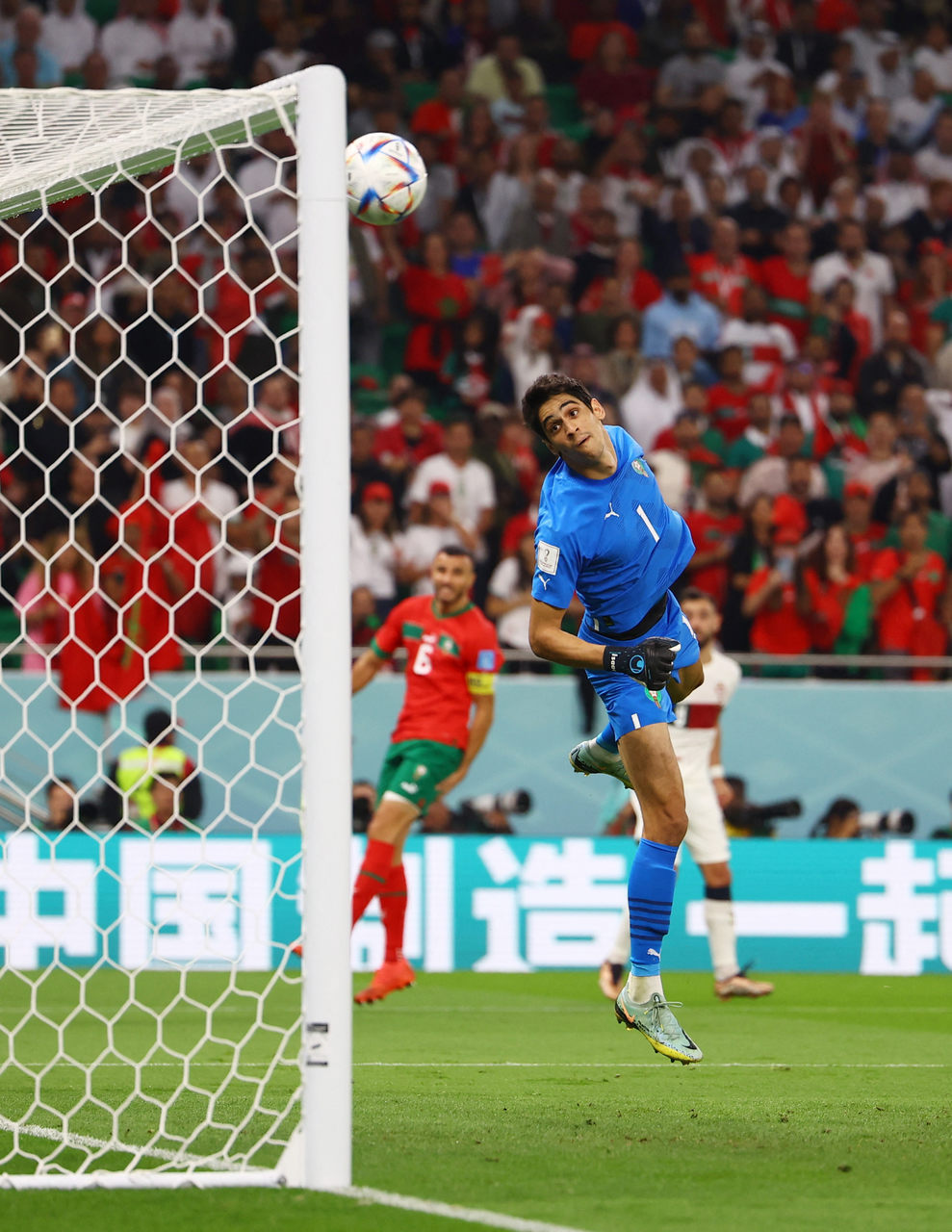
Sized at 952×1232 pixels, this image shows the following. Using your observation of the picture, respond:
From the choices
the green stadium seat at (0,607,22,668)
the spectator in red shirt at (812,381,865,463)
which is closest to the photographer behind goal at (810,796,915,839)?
the spectator in red shirt at (812,381,865,463)

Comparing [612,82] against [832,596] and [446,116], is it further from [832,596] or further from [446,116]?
[832,596]

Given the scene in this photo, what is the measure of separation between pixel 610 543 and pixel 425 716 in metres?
3.96

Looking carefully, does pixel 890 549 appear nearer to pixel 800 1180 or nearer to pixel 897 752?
pixel 897 752

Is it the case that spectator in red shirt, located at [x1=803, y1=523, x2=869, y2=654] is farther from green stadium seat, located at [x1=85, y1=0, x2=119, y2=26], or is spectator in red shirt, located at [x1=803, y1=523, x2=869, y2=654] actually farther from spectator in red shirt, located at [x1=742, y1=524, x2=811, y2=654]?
green stadium seat, located at [x1=85, y1=0, x2=119, y2=26]

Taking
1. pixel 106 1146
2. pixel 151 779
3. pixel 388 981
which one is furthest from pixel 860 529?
pixel 106 1146

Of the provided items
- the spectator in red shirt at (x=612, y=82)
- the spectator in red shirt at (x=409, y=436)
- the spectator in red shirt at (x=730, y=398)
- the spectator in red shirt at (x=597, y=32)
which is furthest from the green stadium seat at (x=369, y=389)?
the spectator in red shirt at (x=597, y=32)

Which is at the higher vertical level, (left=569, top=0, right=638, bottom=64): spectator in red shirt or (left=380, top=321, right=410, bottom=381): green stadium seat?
(left=569, top=0, right=638, bottom=64): spectator in red shirt

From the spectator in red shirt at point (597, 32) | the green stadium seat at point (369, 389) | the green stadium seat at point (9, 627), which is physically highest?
the spectator in red shirt at point (597, 32)

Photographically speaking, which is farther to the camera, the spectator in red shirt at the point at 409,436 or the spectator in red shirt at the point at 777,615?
the spectator in red shirt at the point at 409,436

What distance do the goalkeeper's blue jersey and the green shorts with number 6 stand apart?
3422mm

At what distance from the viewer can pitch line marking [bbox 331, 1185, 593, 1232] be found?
4.12 meters

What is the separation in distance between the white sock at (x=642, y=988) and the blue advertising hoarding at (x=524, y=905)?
563cm

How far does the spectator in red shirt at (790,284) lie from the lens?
53.0 ft

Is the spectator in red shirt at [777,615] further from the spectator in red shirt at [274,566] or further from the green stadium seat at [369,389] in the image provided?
the green stadium seat at [369,389]
